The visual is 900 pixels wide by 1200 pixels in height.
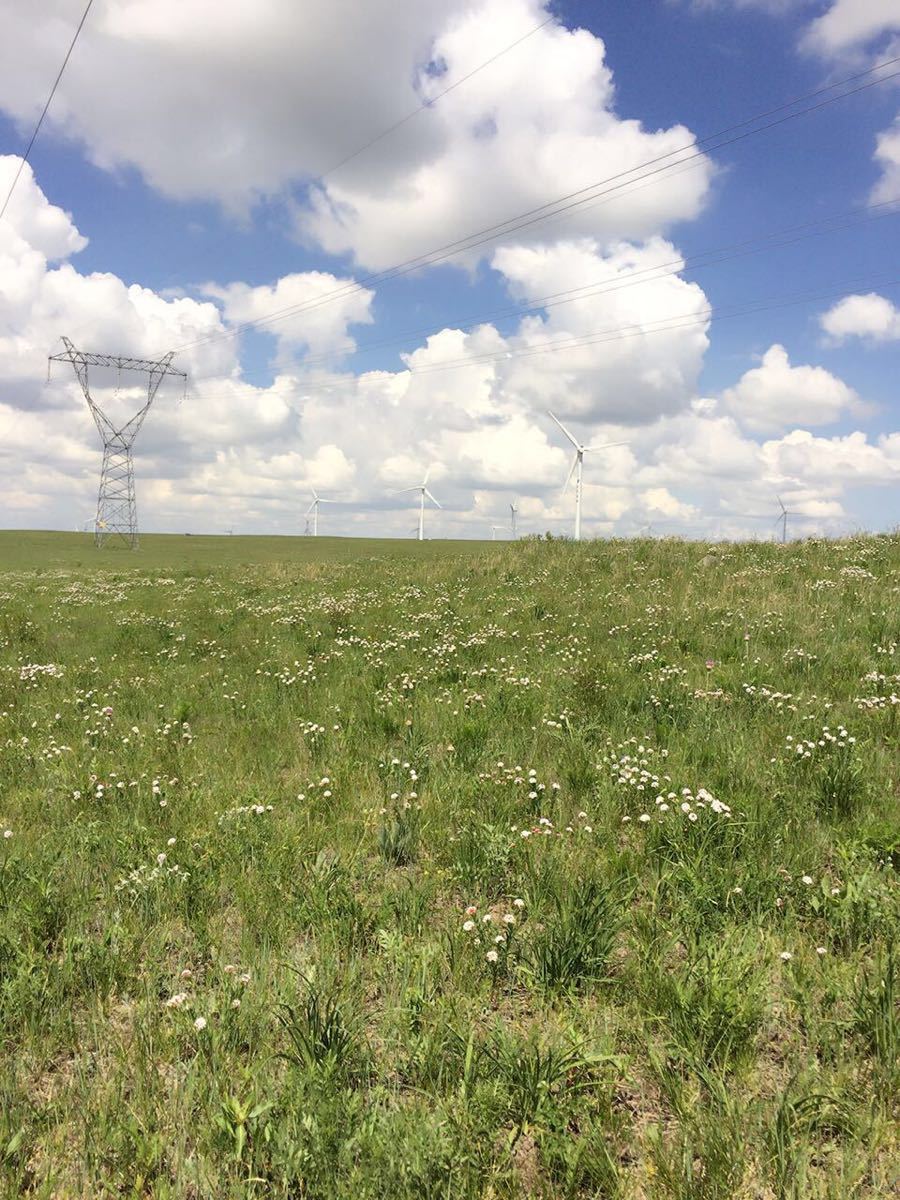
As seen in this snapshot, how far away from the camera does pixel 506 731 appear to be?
8406mm

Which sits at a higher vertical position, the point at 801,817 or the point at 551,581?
the point at 551,581

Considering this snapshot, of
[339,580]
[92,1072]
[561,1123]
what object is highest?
[339,580]

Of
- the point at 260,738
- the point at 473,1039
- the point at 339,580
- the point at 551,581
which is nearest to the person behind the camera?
the point at 473,1039

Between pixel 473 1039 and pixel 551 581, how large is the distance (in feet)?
52.6

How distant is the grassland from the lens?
118 inches

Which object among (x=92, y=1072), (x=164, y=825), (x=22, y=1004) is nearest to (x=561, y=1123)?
(x=92, y=1072)

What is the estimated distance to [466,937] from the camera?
441 centimetres

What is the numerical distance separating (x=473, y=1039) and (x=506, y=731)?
16.4 feet

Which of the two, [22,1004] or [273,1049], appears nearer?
[273,1049]

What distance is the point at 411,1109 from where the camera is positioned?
313cm

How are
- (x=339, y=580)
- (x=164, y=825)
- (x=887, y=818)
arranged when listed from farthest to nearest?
1. (x=339, y=580)
2. (x=164, y=825)
3. (x=887, y=818)

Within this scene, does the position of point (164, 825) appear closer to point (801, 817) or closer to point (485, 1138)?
point (485, 1138)

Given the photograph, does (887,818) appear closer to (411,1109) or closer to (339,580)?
(411,1109)

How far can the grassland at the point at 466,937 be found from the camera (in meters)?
3.00
